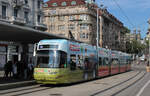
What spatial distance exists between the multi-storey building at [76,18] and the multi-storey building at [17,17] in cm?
2003

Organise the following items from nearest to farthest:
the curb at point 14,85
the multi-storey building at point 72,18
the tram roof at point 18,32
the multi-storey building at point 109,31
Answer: the curb at point 14,85 < the tram roof at point 18,32 < the multi-storey building at point 72,18 < the multi-storey building at point 109,31

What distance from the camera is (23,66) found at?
19953 millimetres

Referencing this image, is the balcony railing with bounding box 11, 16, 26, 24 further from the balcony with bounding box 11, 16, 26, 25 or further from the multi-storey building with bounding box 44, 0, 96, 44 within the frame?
the multi-storey building with bounding box 44, 0, 96, 44

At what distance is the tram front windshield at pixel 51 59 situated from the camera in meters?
15.5

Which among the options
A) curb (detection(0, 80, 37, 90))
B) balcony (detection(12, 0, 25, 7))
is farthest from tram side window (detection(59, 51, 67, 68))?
balcony (detection(12, 0, 25, 7))

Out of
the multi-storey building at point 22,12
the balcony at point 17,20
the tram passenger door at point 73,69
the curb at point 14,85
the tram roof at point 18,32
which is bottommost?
Result: the curb at point 14,85

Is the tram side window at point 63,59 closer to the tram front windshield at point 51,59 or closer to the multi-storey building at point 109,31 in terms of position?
the tram front windshield at point 51,59

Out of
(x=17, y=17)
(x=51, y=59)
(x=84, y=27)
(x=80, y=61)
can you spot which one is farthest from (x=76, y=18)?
(x=51, y=59)

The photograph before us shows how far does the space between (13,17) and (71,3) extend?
37933 millimetres

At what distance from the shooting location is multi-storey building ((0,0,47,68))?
37000mm

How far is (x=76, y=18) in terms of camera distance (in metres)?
69.2

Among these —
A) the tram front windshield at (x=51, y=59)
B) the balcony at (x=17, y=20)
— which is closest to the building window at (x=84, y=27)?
the balcony at (x=17, y=20)

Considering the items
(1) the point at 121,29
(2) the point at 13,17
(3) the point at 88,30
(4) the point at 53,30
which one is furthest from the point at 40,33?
(1) the point at 121,29

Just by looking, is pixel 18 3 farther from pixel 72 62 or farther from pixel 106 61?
pixel 72 62
